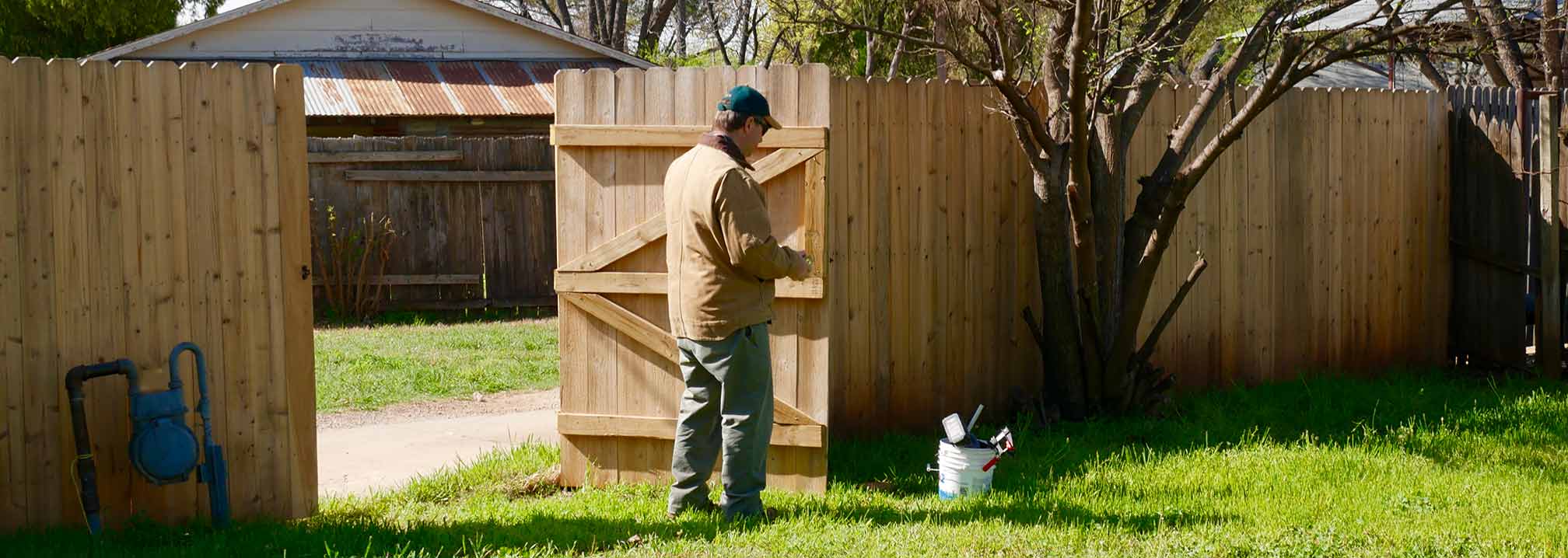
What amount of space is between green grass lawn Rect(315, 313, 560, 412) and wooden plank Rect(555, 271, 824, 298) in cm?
246

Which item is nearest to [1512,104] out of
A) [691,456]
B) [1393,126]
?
[1393,126]

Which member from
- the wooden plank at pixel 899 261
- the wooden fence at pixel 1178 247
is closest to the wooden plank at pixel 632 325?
the wooden fence at pixel 1178 247

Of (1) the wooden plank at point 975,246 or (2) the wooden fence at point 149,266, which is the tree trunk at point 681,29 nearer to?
(1) the wooden plank at point 975,246

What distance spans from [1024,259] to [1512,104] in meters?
3.62

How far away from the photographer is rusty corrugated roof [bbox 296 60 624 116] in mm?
18953

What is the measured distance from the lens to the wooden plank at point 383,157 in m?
13.9

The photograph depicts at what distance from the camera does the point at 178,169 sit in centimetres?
559

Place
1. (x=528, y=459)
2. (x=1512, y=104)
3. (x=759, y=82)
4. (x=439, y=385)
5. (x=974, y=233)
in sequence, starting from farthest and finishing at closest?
(x=439, y=385), (x=1512, y=104), (x=974, y=233), (x=528, y=459), (x=759, y=82)

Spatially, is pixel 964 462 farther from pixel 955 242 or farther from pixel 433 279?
pixel 433 279

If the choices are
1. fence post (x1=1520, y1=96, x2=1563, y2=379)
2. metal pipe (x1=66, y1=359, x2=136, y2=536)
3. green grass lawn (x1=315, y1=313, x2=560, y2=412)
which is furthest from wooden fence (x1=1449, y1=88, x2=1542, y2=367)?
metal pipe (x1=66, y1=359, x2=136, y2=536)

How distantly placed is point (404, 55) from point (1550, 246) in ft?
54.9

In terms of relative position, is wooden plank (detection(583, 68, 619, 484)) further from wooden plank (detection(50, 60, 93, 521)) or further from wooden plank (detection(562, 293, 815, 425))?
wooden plank (detection(50, 60, 93, 521))

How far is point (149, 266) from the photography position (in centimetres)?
557

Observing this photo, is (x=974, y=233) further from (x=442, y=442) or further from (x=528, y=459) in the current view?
(x=442, y=442)
